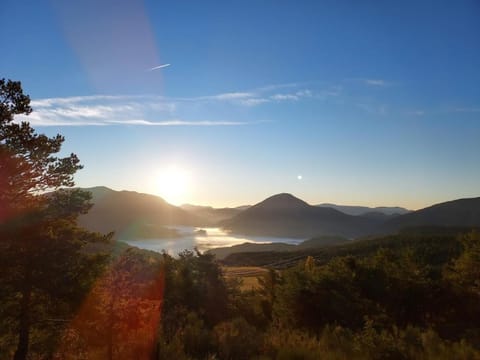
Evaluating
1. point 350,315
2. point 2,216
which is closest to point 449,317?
point 350,315

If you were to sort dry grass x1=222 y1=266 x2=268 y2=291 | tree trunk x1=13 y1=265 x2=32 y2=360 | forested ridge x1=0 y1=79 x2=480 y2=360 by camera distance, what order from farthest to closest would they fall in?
dry grass x1=222 y1=266 x2=268 y2=291, tree trunk x1=13 y1=265 x2=32 y2=360, forested ridge x1=0 y1=79 x2=480 y2=360

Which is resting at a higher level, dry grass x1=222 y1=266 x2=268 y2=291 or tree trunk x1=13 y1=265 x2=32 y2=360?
tree trunk x1=13 y1=265 x2=32 y2=360

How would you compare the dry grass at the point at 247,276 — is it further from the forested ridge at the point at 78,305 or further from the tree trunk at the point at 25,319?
the tree trunk at the point at 25,319

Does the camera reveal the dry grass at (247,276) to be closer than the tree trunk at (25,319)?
No

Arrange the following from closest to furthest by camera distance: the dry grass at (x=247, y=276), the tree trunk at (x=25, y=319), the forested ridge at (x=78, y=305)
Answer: the forested ridge at (x=78, y=305), the tree trunk at (x=25, y=319), the dry grass at (x=247, y=276)

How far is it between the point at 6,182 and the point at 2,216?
1095 mm

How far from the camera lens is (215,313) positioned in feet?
68.6

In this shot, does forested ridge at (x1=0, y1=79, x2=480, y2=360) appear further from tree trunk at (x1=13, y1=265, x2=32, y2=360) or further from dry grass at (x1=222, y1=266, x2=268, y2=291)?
dry grass at (x1=222, y1=266, x2=268, y2=291)

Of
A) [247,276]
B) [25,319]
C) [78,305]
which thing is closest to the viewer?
[25,319]

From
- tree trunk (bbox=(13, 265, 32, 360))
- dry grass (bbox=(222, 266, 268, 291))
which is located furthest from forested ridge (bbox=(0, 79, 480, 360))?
dry grass (bbox=(222, 266, 268, 291))

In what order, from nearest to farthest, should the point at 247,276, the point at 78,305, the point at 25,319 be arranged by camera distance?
1. the point at 25,319
2. the point at 78,305
3. the point at 247,276

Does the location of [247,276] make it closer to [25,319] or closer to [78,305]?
[78,305]

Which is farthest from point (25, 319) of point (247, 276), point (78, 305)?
point (247, 276)

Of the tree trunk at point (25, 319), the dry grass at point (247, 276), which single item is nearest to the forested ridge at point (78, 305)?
the tree trunk at point (25, 319)
